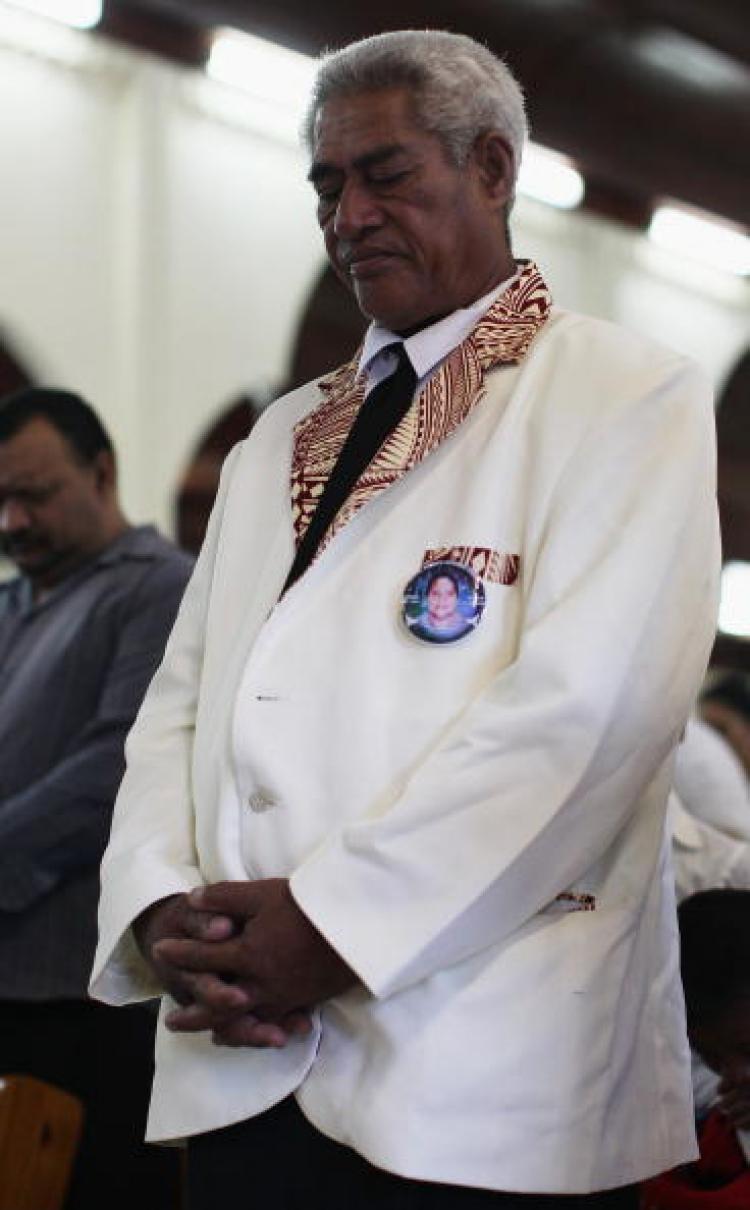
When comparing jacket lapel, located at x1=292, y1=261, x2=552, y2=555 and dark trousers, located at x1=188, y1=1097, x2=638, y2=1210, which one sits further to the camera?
jacket lapel, located at x1=292, y1=261, x2=552, y2=555

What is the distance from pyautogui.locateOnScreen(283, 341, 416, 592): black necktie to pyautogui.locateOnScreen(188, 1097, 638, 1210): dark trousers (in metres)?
0.50

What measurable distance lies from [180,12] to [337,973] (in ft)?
11.4

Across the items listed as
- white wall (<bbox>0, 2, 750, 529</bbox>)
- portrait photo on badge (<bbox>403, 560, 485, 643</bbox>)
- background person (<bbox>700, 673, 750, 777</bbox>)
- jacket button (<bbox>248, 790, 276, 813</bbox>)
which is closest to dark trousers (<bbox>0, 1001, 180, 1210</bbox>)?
jacket button (<bbox>248, 790, 276, 813</bbox>)

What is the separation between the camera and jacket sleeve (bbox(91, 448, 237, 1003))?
173 centimetres

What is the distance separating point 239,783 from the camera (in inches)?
67.2

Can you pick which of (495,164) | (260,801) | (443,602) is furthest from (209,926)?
(495,164)

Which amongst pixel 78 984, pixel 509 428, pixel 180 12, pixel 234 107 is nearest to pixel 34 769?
pixel 78 984

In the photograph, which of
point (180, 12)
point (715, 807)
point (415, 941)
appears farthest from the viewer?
point (180, 12)

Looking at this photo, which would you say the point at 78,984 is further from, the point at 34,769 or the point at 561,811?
the point at 561,811

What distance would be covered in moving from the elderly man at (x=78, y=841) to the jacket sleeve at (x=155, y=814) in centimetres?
84

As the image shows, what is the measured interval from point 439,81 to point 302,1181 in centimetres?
104

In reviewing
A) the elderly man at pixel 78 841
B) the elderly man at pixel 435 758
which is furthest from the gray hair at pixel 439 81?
the elderly man at pixel 78 841

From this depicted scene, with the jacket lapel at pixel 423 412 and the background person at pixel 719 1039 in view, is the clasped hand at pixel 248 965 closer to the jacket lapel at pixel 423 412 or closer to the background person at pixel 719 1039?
the jacket lapel at pixel 423 412

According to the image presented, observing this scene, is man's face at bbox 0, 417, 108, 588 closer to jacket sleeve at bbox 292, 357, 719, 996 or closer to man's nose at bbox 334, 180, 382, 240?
man's nose at bbox 334, 180, 382, 240
